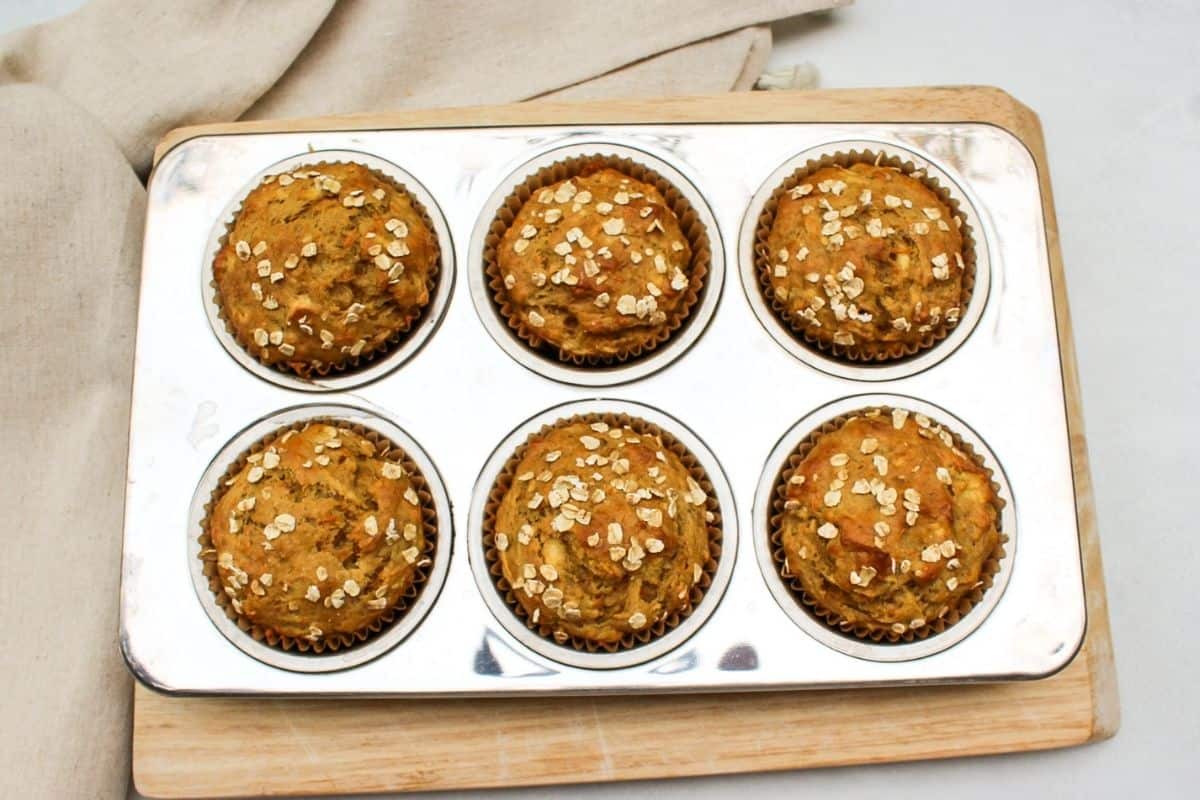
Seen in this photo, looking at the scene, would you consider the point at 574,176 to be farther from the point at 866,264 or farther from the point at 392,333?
the point at 866,264

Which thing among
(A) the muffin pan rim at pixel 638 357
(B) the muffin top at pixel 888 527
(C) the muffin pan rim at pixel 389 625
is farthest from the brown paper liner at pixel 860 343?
(C) the muffin pan rim at pixel 389 625

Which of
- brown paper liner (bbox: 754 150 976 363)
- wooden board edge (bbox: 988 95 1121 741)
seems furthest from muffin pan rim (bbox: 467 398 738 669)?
wooden board edge (bbox: 988 95 1121 741)

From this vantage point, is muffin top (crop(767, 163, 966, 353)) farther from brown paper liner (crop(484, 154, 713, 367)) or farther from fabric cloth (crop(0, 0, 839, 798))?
fabric cloth (crop(0, 0, 839, 798))

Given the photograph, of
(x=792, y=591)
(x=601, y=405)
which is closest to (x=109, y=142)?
(x=601, y=405)

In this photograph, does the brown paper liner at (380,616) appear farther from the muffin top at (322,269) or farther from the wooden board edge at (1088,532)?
the wooden board edge at (1088,532)

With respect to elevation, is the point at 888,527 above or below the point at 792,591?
above

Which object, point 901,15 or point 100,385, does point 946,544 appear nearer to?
point 901,15
